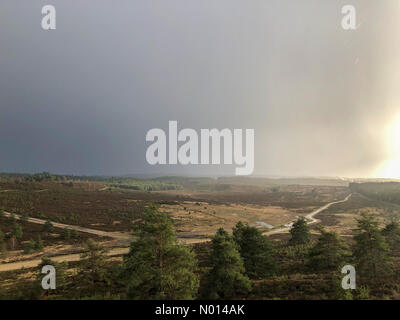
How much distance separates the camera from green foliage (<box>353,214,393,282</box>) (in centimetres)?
1611

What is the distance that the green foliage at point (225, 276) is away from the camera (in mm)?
14328

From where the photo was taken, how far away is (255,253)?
22281mm

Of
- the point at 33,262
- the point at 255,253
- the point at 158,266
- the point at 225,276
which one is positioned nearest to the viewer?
the point at 158,266

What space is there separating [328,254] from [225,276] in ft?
44.9

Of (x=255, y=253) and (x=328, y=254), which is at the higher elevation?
(x=328, y=254)

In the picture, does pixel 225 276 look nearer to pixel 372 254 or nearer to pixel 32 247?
pixel 372 254

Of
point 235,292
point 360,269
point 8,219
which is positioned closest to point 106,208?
point 8,219

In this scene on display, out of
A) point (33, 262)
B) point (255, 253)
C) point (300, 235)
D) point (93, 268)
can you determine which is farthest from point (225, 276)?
point (33, 262)

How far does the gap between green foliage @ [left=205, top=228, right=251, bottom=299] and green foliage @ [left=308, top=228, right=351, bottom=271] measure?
436 inches

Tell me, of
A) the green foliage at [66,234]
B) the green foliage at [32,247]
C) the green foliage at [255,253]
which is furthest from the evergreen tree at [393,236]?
the green foliage at [66,234]
